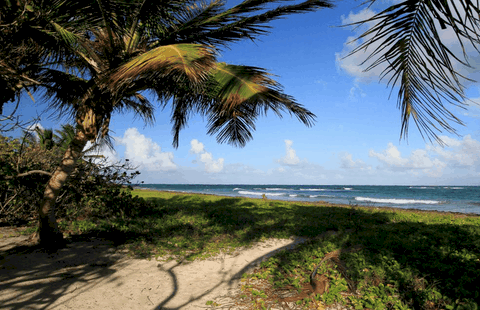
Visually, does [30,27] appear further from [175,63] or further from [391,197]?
[391,197]

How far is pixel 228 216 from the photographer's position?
948cm

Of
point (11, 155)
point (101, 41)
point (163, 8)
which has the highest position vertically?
point (163, 8)

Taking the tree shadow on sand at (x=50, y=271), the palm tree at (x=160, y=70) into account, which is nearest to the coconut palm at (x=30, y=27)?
the palm tree at (x=160, y=70)

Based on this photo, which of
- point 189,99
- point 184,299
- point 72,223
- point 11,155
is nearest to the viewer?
point 184,299

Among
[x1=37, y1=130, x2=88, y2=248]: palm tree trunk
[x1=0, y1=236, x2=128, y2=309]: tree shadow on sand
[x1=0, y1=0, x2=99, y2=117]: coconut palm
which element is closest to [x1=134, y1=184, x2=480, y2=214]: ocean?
[x1=0, y1=236, x2=128, y2=309]: tree shadow on sand

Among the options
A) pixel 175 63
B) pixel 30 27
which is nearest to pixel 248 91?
pixel 175 63

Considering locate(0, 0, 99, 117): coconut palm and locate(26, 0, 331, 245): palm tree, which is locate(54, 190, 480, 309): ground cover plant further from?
locate(0, 0, 99, 117): coconut palm

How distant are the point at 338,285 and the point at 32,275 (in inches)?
186

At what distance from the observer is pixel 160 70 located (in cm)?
342

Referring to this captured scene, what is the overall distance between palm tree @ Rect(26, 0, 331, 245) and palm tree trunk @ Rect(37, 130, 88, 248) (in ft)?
0.05

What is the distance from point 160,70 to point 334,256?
417 centimetres

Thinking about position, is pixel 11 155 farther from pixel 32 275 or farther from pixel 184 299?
pixel 184 299

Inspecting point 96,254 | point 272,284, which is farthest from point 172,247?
point 272,284

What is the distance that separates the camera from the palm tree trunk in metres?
5.04
